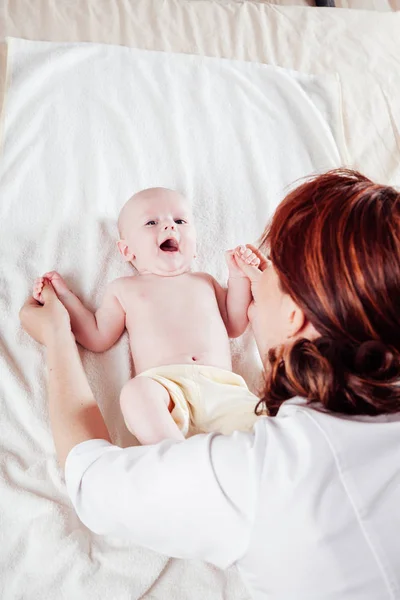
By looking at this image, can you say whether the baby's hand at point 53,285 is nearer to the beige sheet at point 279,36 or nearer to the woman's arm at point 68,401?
the woman's arm at point 68,401

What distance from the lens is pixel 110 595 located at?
1105 millimetres

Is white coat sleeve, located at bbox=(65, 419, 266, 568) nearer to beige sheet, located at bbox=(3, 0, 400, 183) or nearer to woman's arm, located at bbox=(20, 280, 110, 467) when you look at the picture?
woman's arm, located at bbox=(20, 280, 110, 467)

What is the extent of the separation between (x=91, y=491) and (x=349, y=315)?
0.42 meters

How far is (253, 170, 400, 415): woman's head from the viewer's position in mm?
881

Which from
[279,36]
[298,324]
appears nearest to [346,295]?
[298,324]

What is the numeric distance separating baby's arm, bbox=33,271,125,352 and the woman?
43 centimetres

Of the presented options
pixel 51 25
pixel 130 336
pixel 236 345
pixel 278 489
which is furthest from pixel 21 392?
pixel 51 25

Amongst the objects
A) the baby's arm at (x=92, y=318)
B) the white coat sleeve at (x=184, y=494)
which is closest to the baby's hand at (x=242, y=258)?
the baby's arm at (x=92, y=318)

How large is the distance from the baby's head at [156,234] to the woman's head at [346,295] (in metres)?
0.56

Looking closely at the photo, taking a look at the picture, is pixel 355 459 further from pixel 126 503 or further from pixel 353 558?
pixel 126 503

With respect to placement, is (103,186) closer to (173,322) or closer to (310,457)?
(173,322)

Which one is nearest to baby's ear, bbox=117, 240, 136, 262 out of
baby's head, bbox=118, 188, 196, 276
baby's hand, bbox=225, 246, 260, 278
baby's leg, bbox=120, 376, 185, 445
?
baby's head, bbox=118, 188, 196, 276

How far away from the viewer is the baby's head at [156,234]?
58.9 inches

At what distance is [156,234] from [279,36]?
90 centimetres
